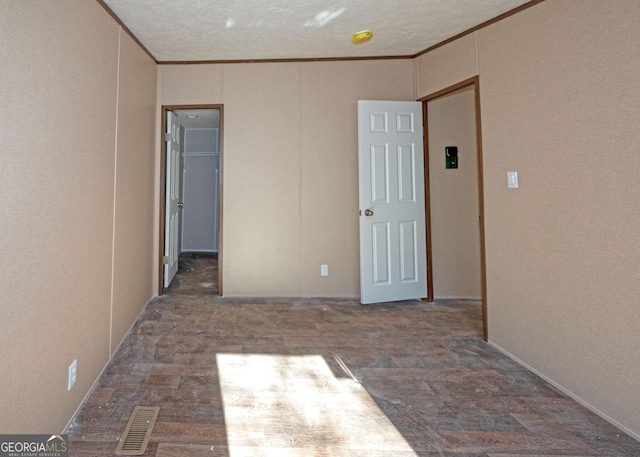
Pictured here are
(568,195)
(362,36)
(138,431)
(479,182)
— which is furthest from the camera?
(362,36)

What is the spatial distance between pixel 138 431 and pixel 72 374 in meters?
0.47

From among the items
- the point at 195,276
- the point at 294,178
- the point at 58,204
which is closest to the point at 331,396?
the point at 58,204

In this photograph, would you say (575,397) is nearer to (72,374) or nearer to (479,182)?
(479,182)

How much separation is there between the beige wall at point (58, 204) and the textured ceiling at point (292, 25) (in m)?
0.48

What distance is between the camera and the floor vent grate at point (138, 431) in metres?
1.44

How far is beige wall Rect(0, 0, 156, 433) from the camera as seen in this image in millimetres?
1237

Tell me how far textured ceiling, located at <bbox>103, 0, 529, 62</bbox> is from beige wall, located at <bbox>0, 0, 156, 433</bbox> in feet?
1.59

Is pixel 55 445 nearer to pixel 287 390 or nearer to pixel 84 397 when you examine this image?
pixel 84 397

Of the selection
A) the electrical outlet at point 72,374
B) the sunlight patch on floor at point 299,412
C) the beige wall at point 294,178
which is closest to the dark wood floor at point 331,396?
the sunlight patch on floor at point 299,412

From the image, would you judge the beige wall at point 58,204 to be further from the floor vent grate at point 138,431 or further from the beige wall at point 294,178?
the beige wall at point 294,178

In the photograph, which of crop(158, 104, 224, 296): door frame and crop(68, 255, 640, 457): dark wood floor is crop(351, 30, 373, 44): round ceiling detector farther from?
crop(68, 255, 640, 457): dark wood floor

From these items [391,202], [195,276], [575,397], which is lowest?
[575,397]

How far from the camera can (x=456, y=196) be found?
364 cm

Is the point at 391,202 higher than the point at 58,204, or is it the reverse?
the point at 391,202
